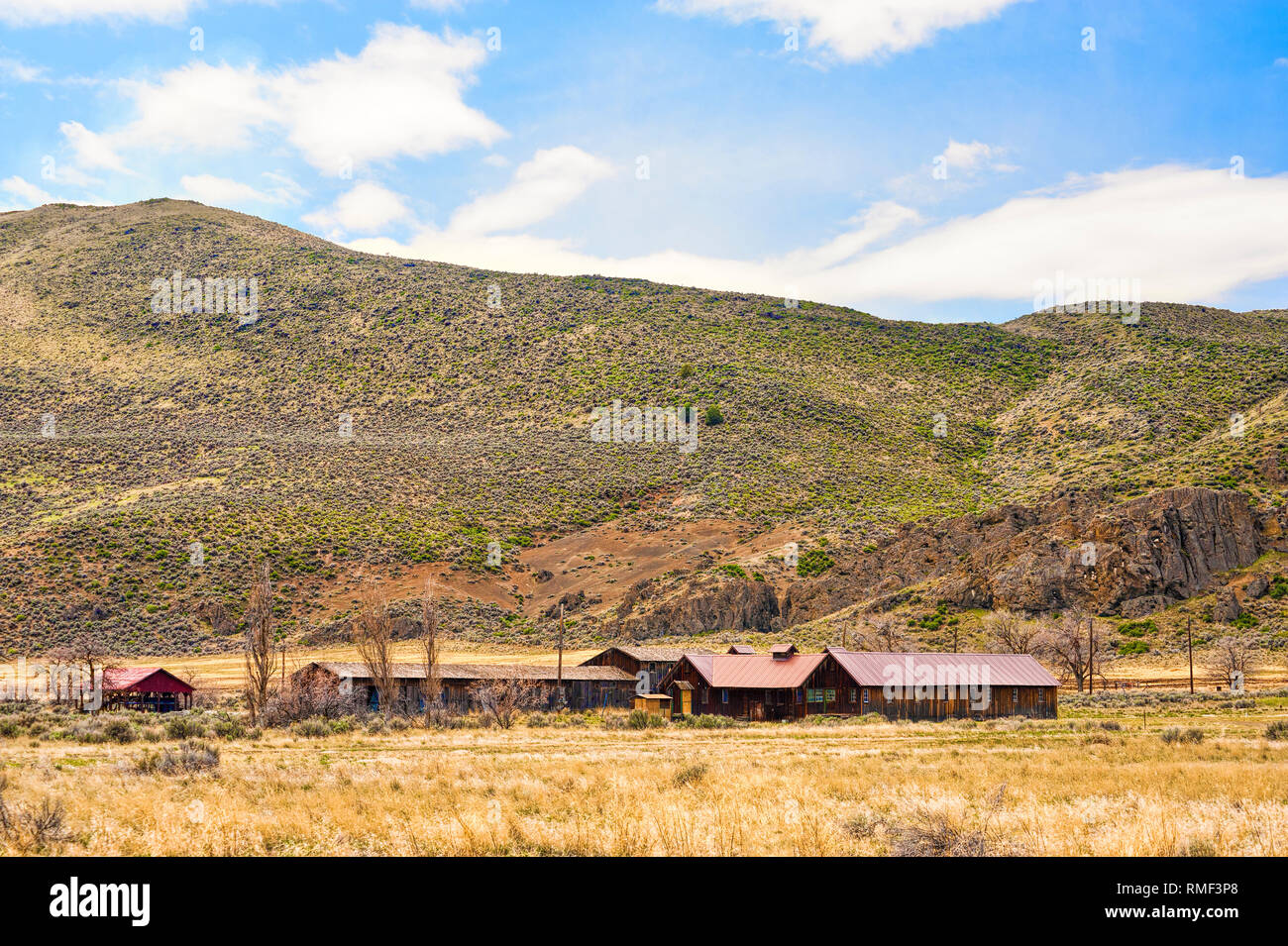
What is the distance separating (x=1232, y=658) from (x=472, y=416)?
7731 centimetres

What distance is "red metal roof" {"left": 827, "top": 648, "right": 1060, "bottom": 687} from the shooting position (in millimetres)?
47781

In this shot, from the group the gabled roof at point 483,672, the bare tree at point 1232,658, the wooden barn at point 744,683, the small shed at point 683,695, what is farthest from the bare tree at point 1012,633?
the gabled roof at point 483,672

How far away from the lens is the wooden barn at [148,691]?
162ft

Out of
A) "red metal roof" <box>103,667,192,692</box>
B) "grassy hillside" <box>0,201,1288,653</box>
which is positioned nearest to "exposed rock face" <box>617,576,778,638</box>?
"grassy hillside" <box>0,201,1288,653</box>

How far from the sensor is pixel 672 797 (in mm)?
16438

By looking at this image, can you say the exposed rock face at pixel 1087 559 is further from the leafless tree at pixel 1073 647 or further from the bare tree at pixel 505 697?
the bare tree at pixel 505 697

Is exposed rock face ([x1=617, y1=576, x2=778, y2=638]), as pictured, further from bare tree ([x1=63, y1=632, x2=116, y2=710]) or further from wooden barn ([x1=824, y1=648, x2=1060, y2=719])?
bare tree ([x1=63, y1=632, x2=116, y2=710])

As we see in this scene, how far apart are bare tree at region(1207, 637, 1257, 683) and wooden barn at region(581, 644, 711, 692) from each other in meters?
30.0

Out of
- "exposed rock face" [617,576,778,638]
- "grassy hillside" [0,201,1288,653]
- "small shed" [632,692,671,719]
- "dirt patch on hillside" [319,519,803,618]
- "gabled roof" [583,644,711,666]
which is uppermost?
"grassy hillside" [0,201,1288,653]

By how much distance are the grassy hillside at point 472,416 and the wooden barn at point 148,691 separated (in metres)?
18.7

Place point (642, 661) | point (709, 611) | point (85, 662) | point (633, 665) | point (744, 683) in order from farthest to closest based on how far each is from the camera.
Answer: point (709, 611) < point (85, 662) < point (633, 665) < point (642, 661) < point (744, 683)

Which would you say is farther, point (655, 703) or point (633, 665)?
point (633, 665)

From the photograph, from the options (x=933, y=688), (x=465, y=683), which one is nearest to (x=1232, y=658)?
(x=933, y=688)

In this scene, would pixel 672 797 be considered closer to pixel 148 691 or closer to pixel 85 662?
pixel 148 691
